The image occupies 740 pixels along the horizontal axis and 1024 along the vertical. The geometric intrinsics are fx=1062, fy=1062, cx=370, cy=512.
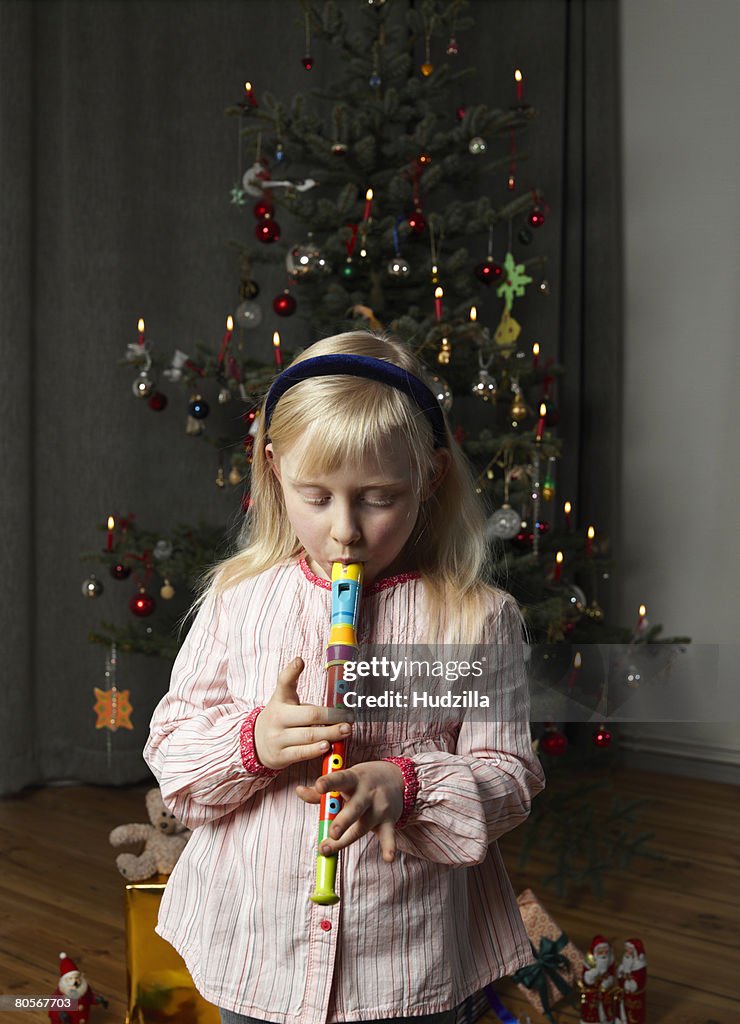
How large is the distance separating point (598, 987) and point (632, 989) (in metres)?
0.05

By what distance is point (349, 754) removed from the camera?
0.75m

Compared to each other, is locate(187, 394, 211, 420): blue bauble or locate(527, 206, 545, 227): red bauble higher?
locate(527, 206, 545, 227): red bauble

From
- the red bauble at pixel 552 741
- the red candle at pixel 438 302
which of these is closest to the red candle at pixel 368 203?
the red candle at pixel 438 302

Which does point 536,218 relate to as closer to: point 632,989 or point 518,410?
point 518,410

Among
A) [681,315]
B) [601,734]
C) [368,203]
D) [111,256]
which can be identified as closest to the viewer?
[601,734]

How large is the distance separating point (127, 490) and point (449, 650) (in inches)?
92.1

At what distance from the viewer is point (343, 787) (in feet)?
2.17

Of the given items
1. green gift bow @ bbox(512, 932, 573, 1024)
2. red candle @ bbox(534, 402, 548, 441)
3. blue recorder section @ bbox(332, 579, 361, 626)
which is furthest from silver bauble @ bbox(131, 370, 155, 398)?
blue recorder section @ bbox(332, 579, 361, 626)

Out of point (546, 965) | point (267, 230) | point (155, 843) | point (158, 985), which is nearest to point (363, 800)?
point (158, 985)

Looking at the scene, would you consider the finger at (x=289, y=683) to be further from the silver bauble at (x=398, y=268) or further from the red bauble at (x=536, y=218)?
the red bauble at (x=536, y=218)

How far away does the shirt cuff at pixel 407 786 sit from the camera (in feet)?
2.34

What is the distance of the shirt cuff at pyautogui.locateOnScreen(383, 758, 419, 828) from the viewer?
28.0 inches

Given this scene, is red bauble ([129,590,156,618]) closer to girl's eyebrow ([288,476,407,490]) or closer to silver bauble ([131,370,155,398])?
silver bauble ([131,370,155,398])

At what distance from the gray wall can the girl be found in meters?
2.31
